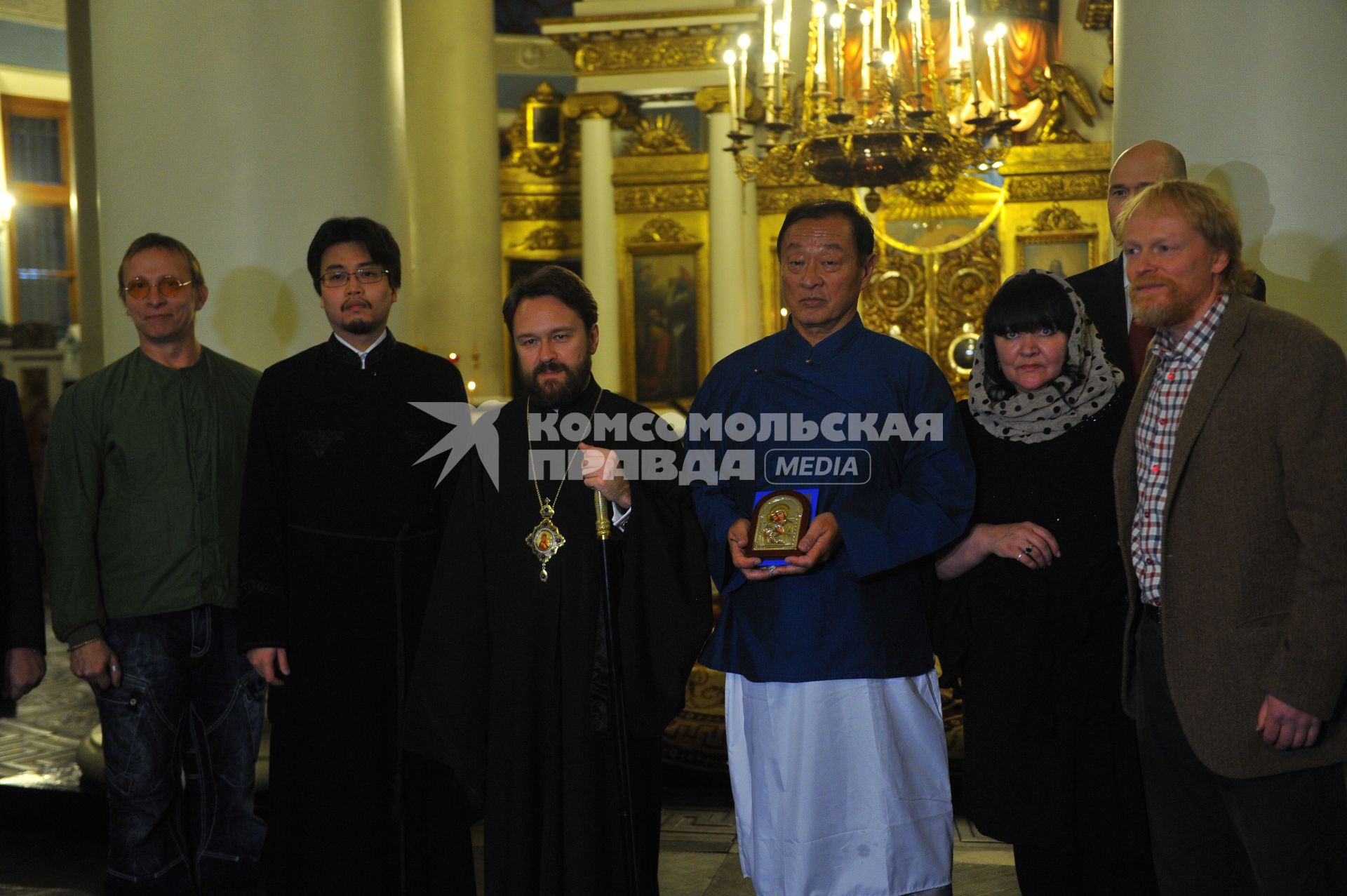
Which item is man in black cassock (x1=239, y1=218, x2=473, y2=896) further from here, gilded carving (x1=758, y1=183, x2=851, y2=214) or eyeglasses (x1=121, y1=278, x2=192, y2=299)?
gilded carving (x1=758, y1=183, x2=851, y2=214)

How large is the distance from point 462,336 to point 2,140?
7746 mm

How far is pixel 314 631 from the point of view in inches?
129

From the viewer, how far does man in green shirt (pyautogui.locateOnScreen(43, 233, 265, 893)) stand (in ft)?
11.2

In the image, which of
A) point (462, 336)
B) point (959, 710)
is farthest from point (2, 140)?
point (959, 710)

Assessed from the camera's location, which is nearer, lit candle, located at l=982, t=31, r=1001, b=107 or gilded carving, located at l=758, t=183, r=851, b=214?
lit candle, located at l=982, t=31, r=1001, b=107

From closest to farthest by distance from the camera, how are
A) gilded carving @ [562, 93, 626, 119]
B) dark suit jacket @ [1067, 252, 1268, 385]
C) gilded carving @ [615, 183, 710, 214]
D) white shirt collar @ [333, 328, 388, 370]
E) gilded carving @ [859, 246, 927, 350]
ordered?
dark suit jacket @ [1067, 252, 1268, 385], white shirt collar @ [333, 328, 388, 370], gilded carving @ [859, 246, 927, 350], gilded carving @ [562, 93, 626, 119], gilded carving @ [615, 183, 710, 214]

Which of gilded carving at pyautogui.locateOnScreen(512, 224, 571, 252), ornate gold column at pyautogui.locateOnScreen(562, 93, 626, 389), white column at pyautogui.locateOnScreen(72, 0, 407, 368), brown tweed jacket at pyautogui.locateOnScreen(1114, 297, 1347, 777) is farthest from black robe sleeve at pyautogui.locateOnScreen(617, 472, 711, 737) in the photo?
gilded carving at pyautogui.locateOnScreen(512, 224, 571, 252)

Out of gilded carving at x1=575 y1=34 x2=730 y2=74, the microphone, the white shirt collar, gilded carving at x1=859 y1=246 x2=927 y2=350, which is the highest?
gilded carving at x1=575 y1=34 x2=730 y2=74

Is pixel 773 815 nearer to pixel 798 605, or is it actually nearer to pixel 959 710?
pixel 798 605

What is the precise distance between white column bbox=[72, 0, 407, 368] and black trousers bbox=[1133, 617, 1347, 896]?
9.00ft

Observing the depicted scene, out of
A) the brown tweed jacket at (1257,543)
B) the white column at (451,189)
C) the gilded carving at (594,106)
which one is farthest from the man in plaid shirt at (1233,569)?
the gilded carving at (594,106)

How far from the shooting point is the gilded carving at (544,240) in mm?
14328

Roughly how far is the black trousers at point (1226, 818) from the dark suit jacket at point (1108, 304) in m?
0.93

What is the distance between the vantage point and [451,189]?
32.2ft
